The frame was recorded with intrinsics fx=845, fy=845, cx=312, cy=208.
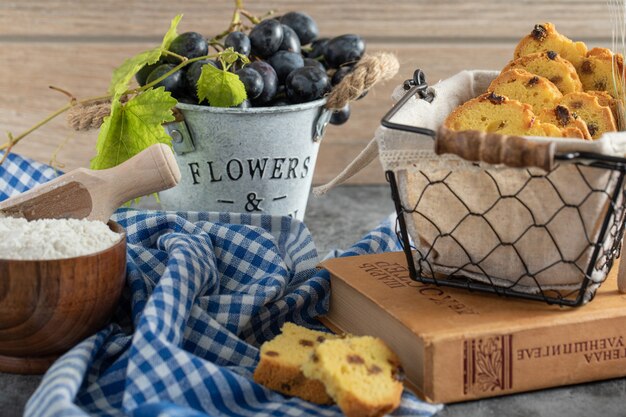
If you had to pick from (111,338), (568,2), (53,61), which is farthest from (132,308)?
(568,2)

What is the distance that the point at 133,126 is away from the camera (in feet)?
3.04

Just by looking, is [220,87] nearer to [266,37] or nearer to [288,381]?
[266,37]

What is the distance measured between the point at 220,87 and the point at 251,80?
0.04 metres

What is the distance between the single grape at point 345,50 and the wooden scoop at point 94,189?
336 mm

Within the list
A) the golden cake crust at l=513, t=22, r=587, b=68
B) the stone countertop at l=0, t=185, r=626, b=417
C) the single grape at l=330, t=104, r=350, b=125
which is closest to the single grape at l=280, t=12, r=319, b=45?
the single grape at l=330, t=104, r=350, b=125

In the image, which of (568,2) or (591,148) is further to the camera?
(568,2)

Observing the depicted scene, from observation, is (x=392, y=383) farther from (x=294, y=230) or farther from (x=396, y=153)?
(x=294, y=230)

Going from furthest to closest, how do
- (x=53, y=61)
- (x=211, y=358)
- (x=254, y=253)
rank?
1. (x=53, y=61)
2. (x=254, y=253)
3. (x=211, y=358)

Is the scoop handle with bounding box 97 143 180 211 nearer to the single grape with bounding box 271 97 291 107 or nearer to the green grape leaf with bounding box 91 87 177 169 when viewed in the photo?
the green grape leaf with bounding box 91 87 177 169

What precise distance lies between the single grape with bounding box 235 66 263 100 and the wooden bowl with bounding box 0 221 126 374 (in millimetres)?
284

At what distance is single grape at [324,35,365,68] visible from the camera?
3.45ft

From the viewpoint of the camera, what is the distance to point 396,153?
2.33ft

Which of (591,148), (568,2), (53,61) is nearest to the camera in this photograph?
(591,148)

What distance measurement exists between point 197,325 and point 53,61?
2.86ft
